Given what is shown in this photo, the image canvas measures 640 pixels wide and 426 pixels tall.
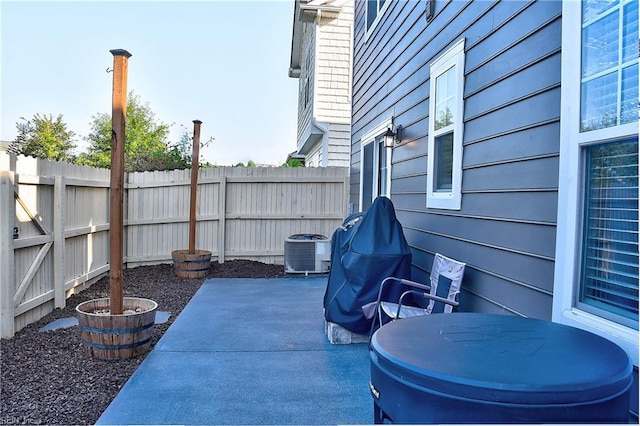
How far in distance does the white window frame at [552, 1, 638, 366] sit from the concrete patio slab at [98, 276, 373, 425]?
131cm

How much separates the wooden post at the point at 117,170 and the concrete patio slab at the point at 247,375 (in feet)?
2.06

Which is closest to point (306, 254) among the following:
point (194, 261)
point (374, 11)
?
point (194, 261)

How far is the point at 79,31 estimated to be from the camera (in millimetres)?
6816

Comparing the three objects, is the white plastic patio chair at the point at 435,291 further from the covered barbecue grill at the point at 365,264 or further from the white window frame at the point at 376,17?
the white window frame at the point at 376,17

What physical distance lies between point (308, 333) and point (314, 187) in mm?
4280

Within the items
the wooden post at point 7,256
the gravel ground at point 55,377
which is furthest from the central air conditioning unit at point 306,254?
the wooden post at point 7,256

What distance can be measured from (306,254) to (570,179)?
5.56 meters

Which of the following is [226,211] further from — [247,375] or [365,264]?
[247,375]

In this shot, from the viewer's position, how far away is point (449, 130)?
3.46 meters

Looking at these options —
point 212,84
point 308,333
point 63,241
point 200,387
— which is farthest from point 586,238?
point 212,84

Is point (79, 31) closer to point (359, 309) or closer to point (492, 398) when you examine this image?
point (359, 309)

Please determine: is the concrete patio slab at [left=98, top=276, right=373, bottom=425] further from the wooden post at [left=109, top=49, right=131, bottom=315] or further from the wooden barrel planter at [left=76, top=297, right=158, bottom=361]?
the wooden post at [left=109, top=49, right=131, bottom=315]

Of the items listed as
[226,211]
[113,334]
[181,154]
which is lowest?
[113,334]

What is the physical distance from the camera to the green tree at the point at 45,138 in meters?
18.2
